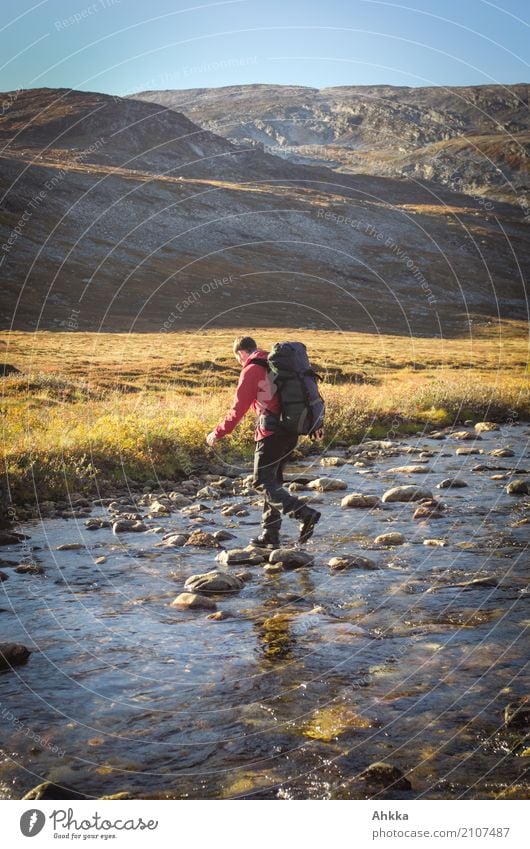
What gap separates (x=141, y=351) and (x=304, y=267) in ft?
227

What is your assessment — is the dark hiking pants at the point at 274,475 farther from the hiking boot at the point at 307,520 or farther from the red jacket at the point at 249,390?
the red jacket at the point at 249,390

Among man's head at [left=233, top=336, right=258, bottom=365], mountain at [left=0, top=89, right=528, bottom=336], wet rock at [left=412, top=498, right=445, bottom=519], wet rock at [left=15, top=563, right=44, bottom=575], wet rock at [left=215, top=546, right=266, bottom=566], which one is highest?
mountain at [left=0, top=89, right=528, bottom=336]

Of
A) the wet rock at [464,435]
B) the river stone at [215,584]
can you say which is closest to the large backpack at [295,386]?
the river stone at [215,584]

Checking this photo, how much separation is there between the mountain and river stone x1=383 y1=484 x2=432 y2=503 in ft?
186

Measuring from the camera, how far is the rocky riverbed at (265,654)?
16.6 feet

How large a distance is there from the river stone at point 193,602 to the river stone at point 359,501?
550 centimetres

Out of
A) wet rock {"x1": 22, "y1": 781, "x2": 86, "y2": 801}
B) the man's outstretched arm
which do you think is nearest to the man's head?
the man's outstretched arm

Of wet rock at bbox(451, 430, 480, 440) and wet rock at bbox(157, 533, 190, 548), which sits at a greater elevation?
wet rock at bbox(157, 533, 190, 548)

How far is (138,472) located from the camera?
15602 millimetres

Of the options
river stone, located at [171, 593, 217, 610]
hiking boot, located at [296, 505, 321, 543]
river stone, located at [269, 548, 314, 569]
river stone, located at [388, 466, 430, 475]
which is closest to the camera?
river stone, located at [171, 593, 217, 610]

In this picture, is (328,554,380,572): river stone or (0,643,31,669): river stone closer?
(0,643,31,669): river stone

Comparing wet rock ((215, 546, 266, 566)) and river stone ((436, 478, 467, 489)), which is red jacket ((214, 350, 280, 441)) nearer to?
wet rock ((215, 546, 266, 566))

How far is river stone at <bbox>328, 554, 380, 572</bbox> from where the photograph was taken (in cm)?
979

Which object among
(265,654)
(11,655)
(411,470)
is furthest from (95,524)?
(411,470)
